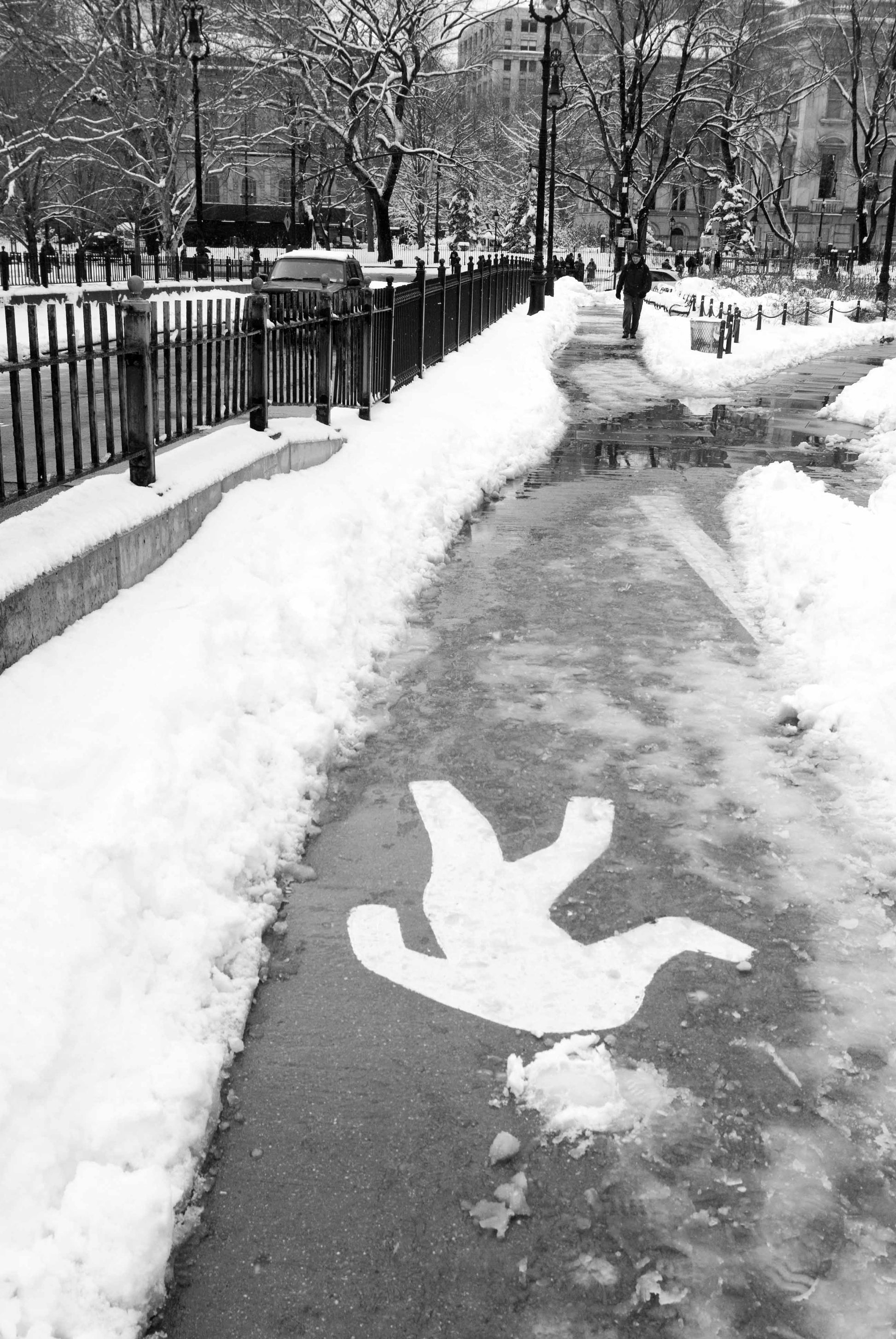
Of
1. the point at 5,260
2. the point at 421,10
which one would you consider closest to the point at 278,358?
the point at 5,260

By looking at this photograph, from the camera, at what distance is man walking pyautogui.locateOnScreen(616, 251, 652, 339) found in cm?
2697

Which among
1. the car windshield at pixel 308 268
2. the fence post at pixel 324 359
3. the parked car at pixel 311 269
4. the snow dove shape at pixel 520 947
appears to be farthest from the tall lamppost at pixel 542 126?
the snow dove shape at pixel 520 947

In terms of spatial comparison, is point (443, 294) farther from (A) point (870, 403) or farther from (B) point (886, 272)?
(B) point (886, 272)

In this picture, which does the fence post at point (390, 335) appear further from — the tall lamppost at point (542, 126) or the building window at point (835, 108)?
the building window at point (835, 108)

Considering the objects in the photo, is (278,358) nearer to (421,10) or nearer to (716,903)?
(716,903)

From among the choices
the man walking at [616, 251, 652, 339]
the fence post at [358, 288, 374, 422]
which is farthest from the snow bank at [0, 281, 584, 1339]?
the man walking at [616, 251, 652, 339]

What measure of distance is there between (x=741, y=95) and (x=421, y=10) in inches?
910

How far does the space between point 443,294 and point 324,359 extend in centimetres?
785

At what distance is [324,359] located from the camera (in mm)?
10695

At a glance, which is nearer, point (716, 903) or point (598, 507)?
point (716, 903)

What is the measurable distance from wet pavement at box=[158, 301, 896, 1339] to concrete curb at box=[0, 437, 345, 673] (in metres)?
1.39

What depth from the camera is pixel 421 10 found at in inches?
1855

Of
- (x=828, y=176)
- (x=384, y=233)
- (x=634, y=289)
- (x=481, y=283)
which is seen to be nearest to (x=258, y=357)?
(x=481, y=283)

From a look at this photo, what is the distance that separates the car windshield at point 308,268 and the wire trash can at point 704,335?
25.2 feet
